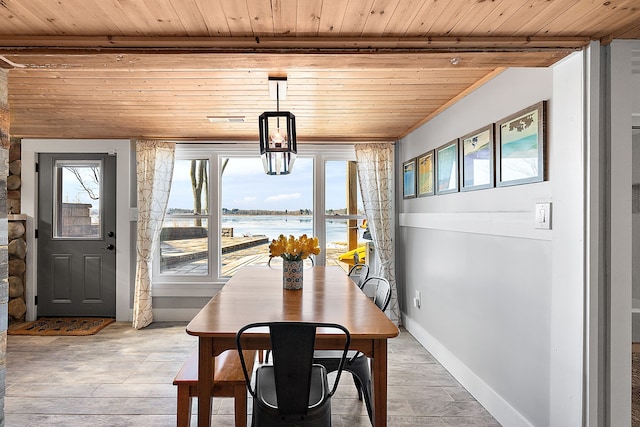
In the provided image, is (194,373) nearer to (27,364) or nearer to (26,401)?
(26,401)

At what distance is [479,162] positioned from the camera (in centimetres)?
286

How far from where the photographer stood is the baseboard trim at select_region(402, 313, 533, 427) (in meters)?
2.45

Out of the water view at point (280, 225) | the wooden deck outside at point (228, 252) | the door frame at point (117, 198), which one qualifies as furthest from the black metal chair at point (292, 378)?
the door frame at point (117, 198)

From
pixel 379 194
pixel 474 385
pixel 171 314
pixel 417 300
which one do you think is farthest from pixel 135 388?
pixel 379 194

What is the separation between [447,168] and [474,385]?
5.49ft

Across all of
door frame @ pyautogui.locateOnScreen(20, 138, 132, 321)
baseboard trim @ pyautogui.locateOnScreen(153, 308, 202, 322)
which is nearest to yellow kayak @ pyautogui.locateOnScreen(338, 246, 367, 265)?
baseboard trim @ pyautogui.locateOnScreen(153, 308, 202, 322)

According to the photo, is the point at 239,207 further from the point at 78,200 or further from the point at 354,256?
the point at 78,200

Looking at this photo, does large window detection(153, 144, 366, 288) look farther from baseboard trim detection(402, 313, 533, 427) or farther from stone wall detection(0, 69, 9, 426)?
stone wall detection(0, 69, 9, 426)

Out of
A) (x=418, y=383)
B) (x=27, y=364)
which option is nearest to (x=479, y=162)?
(x=418, y=383)

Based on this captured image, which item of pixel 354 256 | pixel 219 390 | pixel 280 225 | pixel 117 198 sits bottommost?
pixel 219 390

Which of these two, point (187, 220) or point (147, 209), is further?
point (187, 220)

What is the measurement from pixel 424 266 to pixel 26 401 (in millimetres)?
3372

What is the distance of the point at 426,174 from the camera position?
3990 millimetres

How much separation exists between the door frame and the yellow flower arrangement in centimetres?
286
